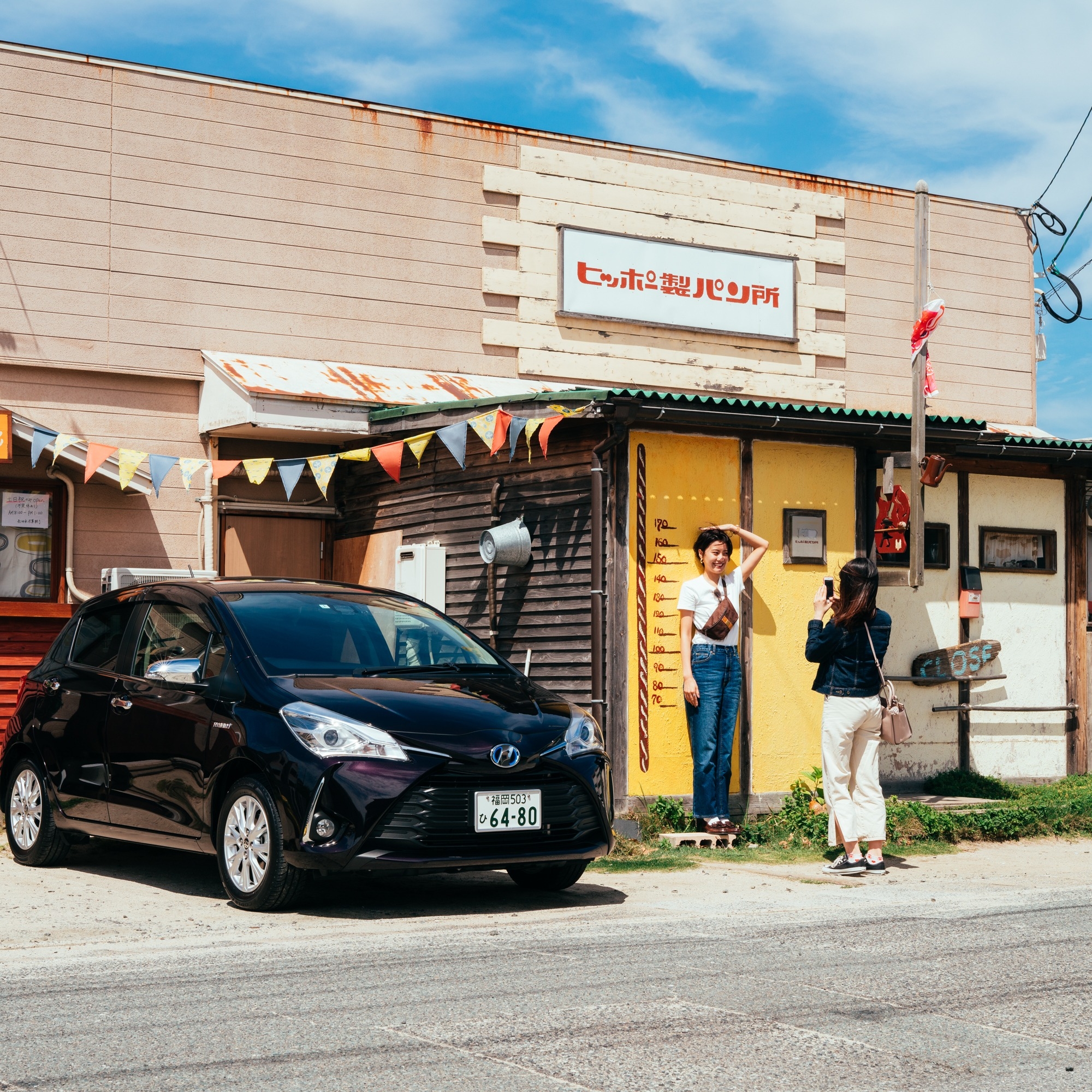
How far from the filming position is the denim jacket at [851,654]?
8.95 metres

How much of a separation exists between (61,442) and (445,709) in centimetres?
671

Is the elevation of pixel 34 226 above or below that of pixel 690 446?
above

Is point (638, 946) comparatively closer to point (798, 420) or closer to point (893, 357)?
point (798, 420)

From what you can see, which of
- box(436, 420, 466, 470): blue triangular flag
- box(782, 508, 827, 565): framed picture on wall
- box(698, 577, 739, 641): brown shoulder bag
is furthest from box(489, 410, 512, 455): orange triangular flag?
box(782, 508, 827, 565): framed picture on wall

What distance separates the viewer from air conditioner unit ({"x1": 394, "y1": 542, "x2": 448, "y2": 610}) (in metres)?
12.7

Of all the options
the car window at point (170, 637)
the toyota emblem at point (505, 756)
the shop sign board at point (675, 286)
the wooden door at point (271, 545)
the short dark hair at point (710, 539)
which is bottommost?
the toyota emblem at point (505, 756)

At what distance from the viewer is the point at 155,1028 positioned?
484 centimetres

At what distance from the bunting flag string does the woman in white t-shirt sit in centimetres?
160

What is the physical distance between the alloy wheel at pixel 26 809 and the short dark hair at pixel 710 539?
4.62m

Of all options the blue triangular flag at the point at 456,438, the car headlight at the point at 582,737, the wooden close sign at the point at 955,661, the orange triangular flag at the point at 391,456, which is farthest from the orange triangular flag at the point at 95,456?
the wooden close sign at the point at 955,661

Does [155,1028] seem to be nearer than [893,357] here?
Yes

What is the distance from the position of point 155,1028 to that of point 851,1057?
2.24 metres

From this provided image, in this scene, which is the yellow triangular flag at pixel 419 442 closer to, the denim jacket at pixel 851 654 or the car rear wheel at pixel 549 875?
the denim jacket at pixel 851 654

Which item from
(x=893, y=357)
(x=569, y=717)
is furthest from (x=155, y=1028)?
(x=893, y=357)
